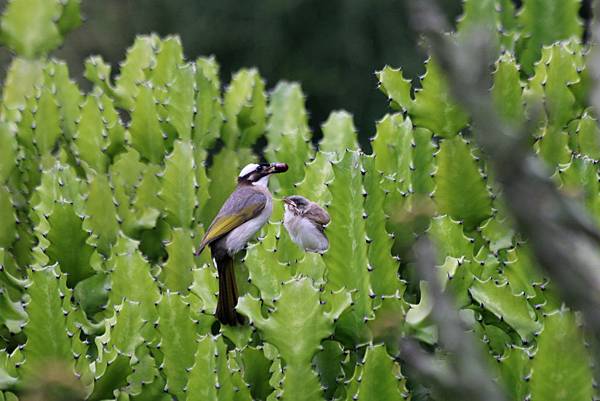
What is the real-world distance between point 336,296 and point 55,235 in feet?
2.78

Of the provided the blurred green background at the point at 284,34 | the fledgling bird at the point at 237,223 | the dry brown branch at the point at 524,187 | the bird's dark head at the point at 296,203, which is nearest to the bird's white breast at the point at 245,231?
the fledgling bird at the point at 237,223

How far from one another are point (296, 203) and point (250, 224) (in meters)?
0.13

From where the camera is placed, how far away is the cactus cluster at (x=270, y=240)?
2154mm

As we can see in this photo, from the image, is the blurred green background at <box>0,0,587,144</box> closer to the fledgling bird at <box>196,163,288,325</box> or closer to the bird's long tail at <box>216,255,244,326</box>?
the fledgling bird at <box>196,163,288,325</box>

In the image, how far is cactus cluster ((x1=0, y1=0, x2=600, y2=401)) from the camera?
7.07 feet

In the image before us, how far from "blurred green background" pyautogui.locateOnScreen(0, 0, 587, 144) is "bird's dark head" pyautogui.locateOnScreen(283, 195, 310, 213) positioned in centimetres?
1331

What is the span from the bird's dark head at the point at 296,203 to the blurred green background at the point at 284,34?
1331cm

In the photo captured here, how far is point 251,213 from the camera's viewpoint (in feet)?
8.82

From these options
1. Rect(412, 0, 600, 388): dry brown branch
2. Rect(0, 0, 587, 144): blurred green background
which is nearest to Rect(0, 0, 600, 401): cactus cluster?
Rect(412, 0, 600, 388): dry brown branch

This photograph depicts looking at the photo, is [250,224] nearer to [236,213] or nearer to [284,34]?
[236,213]

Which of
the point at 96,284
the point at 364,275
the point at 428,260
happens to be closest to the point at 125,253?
the point at 96,284

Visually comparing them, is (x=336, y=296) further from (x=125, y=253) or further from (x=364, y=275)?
(x=125, y=253)

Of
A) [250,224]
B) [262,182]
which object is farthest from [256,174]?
[250,224]

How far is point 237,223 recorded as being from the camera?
8.71ft
